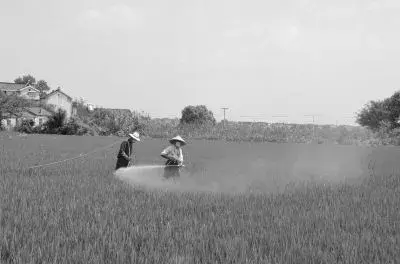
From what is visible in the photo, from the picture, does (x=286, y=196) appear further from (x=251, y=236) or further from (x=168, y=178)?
(x=251, y=236)

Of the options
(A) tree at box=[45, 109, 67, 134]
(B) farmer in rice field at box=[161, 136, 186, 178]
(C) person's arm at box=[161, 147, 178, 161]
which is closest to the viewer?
(B) farmer in rice field at box=[161, 136, 186, 178]

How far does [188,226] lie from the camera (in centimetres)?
475

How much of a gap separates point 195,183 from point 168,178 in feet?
1.76

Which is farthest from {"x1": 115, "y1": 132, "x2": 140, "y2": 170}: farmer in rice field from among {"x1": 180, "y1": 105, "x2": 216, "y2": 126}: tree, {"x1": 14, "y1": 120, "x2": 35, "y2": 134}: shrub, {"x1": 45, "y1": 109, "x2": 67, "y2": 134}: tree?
{"x1": 180, "y1": 105, "x2": 216, "y2": 126}: tree

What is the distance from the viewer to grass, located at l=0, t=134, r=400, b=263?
3.62m

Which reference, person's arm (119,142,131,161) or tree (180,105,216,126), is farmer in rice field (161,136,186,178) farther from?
tree (180,105,216,126)

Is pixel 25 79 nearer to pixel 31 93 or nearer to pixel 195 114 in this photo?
pixel 31 93

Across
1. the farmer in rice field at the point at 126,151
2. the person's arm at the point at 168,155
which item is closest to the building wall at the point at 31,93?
the farmer in rice field at the point at 126,151

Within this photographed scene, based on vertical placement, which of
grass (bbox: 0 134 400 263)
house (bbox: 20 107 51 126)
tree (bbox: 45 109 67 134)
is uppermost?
house (bbox: 20 107 51 126)

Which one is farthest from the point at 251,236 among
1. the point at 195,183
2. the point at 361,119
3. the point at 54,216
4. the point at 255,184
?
the point at 361,119

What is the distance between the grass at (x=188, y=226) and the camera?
3.62m

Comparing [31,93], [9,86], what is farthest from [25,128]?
[9,86]

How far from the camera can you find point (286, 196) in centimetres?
733

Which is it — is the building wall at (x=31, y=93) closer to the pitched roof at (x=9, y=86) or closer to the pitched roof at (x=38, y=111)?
the pitched roof at (x=9, y=86)
